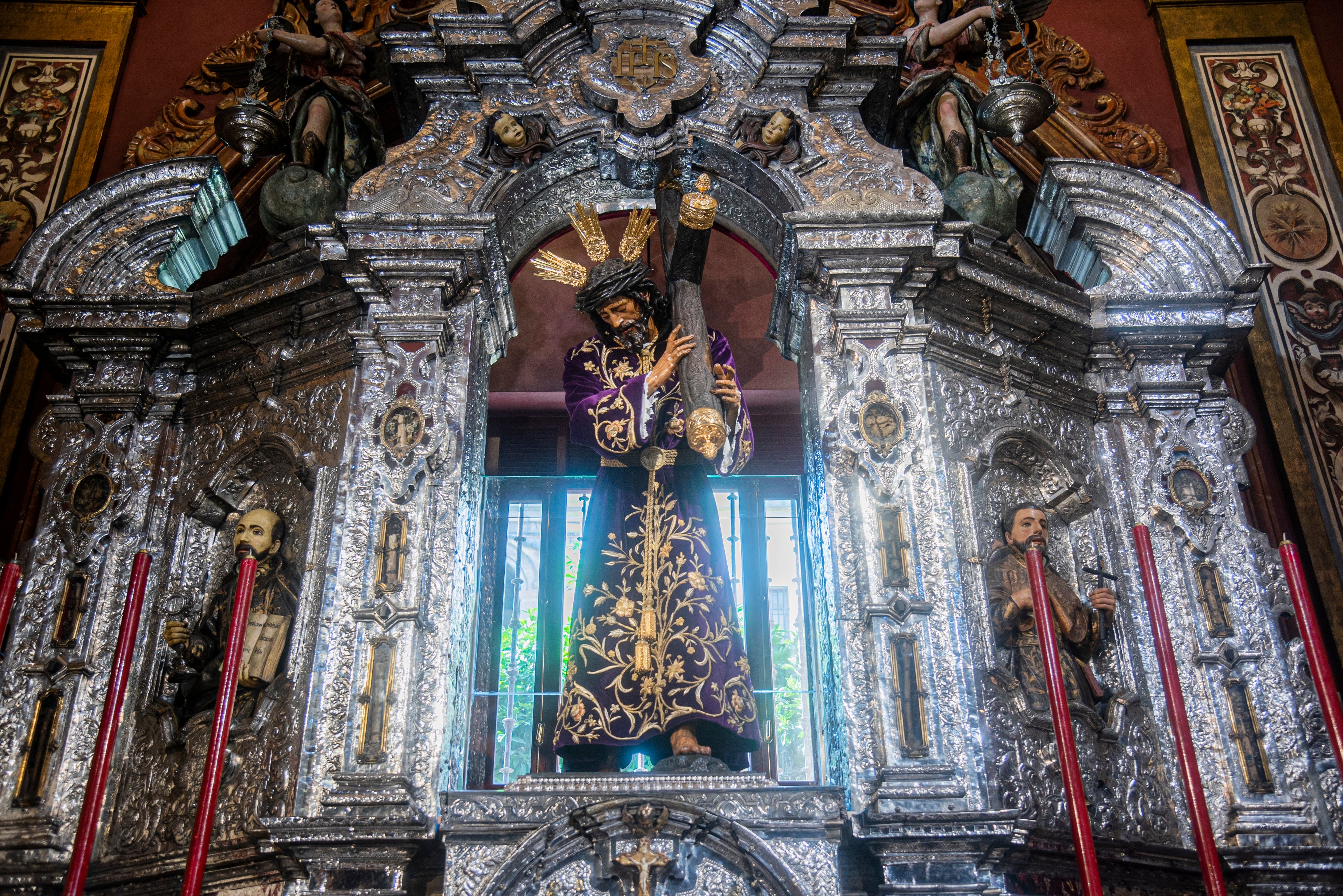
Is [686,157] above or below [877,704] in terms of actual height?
above

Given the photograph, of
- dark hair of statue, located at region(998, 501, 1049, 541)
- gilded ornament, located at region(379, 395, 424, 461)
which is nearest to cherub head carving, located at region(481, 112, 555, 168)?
gilded ornament, located at region(379, 395, 424, 461)

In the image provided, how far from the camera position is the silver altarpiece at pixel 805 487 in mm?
3996

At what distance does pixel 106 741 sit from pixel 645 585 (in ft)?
6.89

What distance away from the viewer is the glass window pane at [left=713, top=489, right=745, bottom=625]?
6566 millimetres

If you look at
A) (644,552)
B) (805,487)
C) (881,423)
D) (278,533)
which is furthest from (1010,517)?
(278,533)

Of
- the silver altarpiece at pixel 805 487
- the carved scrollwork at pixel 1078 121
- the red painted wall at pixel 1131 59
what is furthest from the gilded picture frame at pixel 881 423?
the red painted wall at pixel 1131 59

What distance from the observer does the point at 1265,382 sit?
6.32m

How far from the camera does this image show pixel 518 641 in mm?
6262

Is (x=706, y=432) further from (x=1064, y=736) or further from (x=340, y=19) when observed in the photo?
(x=340, y=19)

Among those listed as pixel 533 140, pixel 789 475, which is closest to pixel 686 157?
pixel 533 140

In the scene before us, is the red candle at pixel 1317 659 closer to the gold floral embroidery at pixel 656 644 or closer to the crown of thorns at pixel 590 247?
the gold floral embroidery at pixel 656 644

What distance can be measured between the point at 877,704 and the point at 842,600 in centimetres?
39

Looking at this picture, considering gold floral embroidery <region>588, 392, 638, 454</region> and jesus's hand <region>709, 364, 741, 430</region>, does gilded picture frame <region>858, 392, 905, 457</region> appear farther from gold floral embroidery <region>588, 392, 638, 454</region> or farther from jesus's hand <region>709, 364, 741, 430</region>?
gold floral embroidery <region>588, 392, 638, 454</region>

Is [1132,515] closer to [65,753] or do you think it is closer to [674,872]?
[674,872]
